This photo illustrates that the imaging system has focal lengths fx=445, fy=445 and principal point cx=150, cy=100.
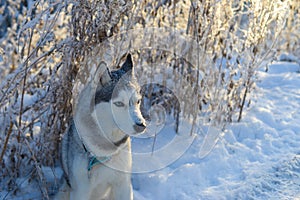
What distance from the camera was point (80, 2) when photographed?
336 cm

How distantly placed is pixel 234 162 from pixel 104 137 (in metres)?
1.46

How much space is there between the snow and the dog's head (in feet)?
2.62

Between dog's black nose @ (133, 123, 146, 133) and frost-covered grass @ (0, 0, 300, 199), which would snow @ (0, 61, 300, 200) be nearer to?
frost-covered grass @ (0, 0, 300, 199)

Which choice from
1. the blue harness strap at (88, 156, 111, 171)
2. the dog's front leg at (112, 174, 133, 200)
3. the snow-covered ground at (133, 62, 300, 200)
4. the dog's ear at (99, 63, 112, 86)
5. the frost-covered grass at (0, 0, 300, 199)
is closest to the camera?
the dog's ear at (99, 63, 112, 86)

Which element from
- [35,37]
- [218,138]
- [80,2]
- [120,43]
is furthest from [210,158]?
[35,37]

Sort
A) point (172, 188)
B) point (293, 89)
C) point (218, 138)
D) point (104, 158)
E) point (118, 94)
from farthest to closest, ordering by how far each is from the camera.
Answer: point (293, 89)
point (218, 138)
point (172, 188)
point (104, 158)
point (118, 94)

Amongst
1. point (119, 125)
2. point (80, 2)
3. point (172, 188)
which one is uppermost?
point (80, 2)

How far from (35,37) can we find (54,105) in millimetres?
968

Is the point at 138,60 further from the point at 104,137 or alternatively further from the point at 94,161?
the point at 94,161

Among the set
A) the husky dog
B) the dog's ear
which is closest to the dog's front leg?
the husky dog

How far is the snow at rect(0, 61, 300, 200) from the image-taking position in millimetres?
3598

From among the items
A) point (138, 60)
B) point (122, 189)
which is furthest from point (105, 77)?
point (138, 60)

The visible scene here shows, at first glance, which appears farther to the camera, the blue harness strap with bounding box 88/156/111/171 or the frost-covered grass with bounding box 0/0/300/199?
the frost-covered grass with bounding box 0/0/300/199

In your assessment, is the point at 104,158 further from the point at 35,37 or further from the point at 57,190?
the point at 35,37
